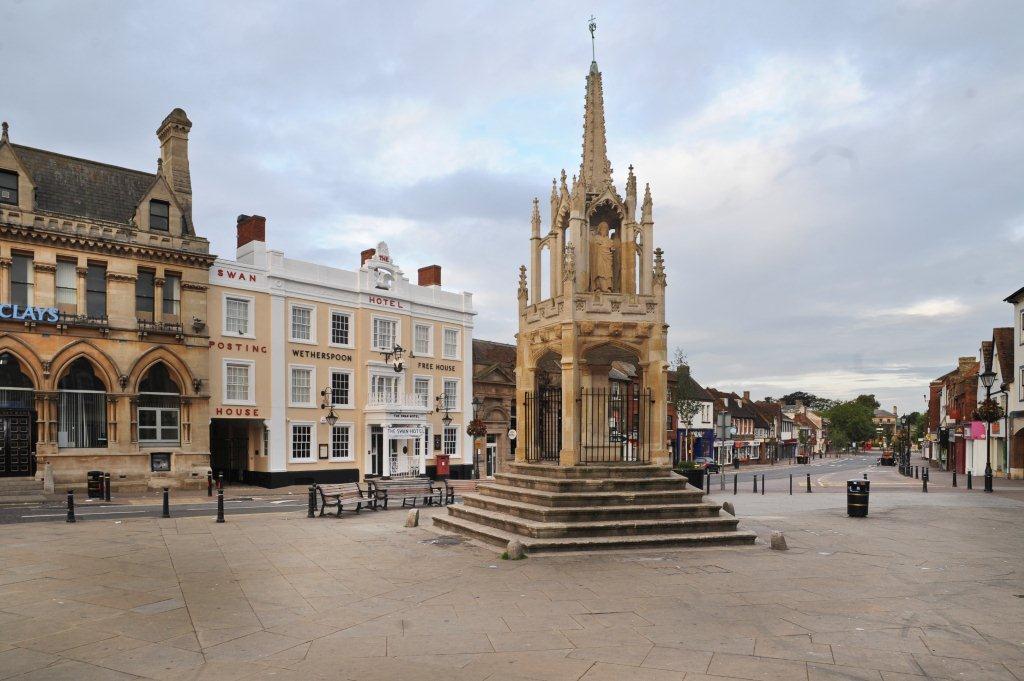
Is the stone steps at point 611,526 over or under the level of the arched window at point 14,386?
under

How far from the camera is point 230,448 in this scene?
3662 centimetres

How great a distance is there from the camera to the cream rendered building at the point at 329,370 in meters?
33.2

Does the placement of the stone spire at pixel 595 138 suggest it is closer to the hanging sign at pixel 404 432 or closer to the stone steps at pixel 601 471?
the stone steps at pixel 601 471

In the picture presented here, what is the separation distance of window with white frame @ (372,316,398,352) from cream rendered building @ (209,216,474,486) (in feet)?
0.18

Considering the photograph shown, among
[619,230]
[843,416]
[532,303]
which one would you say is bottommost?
[843,416]

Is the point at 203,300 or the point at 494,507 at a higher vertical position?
the point at 203,300

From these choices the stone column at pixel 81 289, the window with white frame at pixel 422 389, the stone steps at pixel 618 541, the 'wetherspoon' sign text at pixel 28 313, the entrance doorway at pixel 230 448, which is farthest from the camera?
the window with white frame at pixel 422 389

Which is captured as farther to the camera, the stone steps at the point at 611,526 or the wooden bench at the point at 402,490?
the wooden bench at the point at 402,490

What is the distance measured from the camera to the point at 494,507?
15.5m

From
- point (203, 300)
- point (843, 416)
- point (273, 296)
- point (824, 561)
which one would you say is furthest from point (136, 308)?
point (843, 416)

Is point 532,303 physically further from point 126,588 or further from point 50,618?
point 50,618

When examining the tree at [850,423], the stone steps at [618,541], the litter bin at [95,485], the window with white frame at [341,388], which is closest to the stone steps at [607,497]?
the stone steps at [618,541]

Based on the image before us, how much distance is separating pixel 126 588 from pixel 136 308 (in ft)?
75.2

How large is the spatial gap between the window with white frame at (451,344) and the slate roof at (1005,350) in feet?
110
